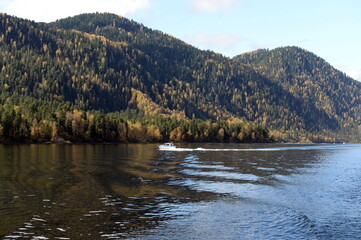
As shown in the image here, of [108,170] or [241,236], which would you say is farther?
[108,170]

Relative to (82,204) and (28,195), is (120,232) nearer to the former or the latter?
(82,204)

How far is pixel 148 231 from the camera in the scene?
4116cm

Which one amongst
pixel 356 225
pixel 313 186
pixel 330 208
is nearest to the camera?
pixel 356 225

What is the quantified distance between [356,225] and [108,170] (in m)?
59.8

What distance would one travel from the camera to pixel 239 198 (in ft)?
201

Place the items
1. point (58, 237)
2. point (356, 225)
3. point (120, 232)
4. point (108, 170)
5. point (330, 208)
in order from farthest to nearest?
1. point (108, 170)
2. point (330, 208)
3. point (356, 225)
4. point (120, 232)
5. point (58, 237)

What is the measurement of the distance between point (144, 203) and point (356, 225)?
86.4 ft

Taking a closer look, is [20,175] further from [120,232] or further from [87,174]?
[120,232]

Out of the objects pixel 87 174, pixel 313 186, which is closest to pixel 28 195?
pixel 87 174

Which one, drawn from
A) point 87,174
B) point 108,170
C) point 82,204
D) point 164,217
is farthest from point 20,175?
point 164,217

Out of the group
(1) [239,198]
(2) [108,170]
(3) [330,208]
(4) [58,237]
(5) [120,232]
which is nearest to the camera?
(4) [58,237]

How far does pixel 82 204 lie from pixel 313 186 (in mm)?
45048

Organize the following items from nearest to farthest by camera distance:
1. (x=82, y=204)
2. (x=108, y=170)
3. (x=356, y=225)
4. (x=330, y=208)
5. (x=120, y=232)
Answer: (x=120, y=232) < (x=356, y=225) < (x=82, y=204) < (x=330, y=208) < (x=108, y=170)

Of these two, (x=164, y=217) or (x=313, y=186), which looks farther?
(x=313, y=186)
